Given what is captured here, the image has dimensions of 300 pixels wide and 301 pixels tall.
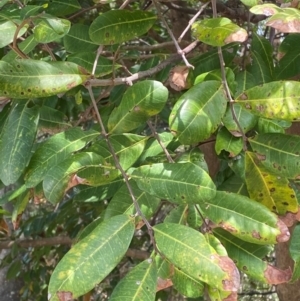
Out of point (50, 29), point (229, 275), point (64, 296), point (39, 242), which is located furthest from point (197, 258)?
point (39, 242)

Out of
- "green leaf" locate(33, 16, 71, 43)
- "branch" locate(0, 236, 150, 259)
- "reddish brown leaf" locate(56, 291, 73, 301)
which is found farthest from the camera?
"branch" locate(0, 236, 150, 259)

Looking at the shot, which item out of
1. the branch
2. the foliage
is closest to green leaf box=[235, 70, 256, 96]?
the foliage

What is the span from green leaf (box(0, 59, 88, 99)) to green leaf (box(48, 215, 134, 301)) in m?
0.18

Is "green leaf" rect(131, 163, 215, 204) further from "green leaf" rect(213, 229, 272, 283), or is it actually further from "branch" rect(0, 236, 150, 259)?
"branch" rect(0, 236, 150, 259)

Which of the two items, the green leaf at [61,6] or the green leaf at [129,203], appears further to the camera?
the green leaf at [61,6]

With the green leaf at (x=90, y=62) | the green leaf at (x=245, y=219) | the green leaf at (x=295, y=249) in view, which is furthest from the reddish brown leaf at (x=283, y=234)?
the green leaf at (x=90, y=62)

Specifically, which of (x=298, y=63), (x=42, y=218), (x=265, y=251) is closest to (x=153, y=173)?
(x=265, y=251)

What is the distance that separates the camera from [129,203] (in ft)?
2.26

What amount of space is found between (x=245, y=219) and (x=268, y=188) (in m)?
0.08

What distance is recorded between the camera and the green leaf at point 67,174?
0.63 m

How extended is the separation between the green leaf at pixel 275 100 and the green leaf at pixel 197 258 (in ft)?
0.58

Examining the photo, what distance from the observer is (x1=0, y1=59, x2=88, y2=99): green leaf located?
60 cm

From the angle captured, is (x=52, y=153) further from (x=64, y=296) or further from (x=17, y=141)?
(x=64, y=296)

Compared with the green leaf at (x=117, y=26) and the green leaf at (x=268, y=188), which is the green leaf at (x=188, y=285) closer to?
the green leaf at (x=268, y=188)
